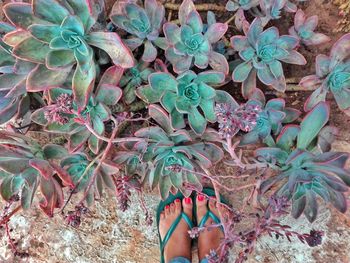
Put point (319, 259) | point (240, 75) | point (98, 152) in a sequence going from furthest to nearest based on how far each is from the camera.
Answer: point (319, 259) < point (98, 152) < point (240, 75)

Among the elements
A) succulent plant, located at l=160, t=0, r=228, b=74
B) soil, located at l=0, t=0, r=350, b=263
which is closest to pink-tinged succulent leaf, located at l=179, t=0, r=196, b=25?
succulent plant, located at l=160, t=0, r=228, b=74

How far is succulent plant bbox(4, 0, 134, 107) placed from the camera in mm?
1574

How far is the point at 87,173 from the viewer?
6.43 feet

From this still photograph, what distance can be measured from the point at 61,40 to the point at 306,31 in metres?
1.01

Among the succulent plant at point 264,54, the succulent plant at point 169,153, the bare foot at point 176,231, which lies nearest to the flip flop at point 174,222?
the bare foot at point 176,231

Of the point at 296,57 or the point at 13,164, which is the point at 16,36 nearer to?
the point at 13,164

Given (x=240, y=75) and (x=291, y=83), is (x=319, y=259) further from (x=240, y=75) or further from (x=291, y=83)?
(x=240, y=75)

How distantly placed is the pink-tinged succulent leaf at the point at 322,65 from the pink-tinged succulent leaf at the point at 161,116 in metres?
0.65

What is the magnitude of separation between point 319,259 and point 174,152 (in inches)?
39.2


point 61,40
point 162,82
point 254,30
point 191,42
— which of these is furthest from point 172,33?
point 61,40

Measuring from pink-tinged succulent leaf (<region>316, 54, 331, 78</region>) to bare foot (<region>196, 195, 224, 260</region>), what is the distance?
0.93 metres

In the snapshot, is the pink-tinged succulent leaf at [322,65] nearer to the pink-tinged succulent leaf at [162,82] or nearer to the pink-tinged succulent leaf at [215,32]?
the pink-tinged succulent leaf at [215,32]

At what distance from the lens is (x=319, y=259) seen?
224 cm

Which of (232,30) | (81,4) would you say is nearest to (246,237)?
(232,30)
